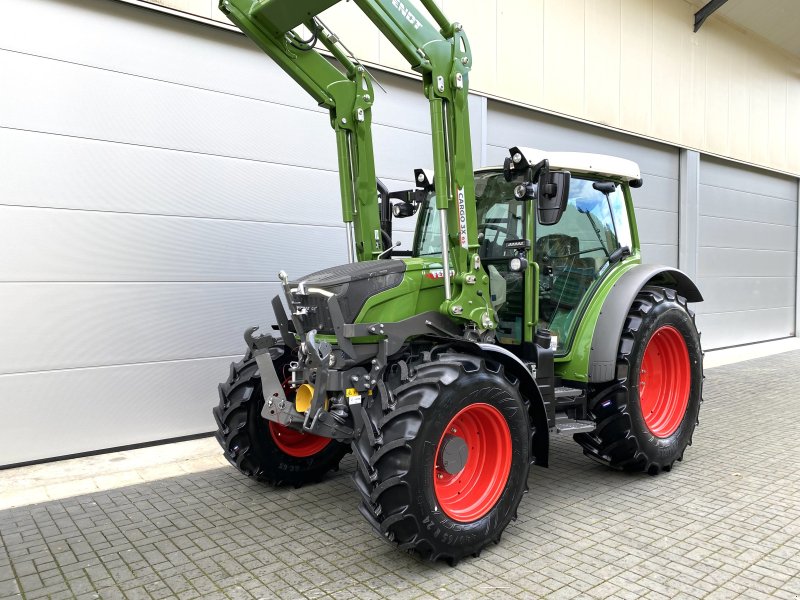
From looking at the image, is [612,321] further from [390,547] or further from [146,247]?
[146,247]

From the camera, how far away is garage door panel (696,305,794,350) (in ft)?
39.0

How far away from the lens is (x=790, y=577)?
3141 mm

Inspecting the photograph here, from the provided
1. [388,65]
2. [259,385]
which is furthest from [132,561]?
[388,65]

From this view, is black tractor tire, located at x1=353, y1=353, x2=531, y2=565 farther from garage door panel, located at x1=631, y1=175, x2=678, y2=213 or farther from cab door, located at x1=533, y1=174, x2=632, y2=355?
garage door panel, located at x1=631, y1=175, x2=678, y2=213

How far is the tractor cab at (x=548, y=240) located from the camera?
14.1 ft

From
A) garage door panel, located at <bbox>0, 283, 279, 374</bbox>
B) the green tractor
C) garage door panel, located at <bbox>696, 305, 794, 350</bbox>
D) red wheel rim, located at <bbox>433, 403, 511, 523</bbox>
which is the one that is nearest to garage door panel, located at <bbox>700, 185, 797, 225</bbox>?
garage door panel, located at <bbox>696, 305, 794, 350</bbox>

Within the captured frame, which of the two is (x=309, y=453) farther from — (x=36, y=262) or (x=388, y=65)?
(x=388, y=65)

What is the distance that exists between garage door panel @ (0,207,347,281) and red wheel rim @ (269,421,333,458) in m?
2.05

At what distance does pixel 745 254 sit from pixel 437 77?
11.6 m

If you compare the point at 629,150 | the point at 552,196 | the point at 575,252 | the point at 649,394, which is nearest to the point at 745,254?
the point at 629,150

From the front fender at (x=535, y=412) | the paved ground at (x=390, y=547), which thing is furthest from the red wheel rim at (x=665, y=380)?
the front fender at (x=535, y=412)

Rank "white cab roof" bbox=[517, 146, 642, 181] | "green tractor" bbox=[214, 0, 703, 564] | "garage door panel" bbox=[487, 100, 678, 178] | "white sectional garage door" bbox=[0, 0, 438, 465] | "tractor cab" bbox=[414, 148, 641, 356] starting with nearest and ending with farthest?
1. "green tractor" bbox=[214, 0, 703, 564]
2. "white cab roof" bbox=[517, 146, 642, 181]
3. "tractor cab" bbox=[414, 148, 641, 356]
4. "white sectional garage door" bbox=[0, 0, 438, 465]
5. "garage door panel" bbox=[487, 100, 678, 178]

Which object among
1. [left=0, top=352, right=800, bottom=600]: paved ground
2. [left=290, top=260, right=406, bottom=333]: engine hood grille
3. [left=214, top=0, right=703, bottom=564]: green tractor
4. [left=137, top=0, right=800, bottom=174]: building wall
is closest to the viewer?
[left=0, top=352, right=800, bottom=600]: paved ground

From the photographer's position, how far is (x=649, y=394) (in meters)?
5.03
